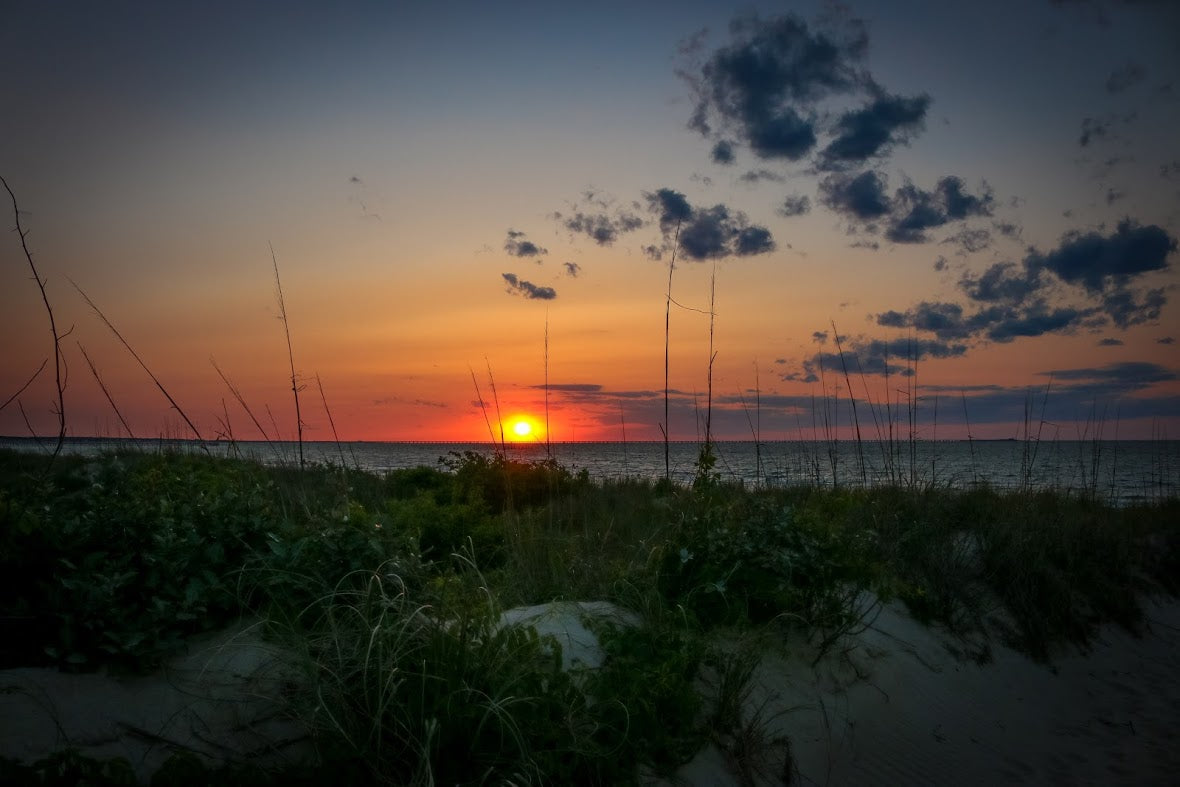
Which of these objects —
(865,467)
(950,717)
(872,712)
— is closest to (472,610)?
(872,712)

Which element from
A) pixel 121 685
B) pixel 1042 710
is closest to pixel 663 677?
pixel 121 685

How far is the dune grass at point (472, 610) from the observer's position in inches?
120

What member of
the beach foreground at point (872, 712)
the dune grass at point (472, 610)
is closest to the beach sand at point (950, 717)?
the beach foreground at point (872, 712)

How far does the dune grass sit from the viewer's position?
3.04 meters

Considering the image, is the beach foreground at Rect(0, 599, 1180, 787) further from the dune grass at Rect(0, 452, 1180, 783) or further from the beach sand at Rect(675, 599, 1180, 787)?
the dune grass at Rect(0, 452, 1180, 783)

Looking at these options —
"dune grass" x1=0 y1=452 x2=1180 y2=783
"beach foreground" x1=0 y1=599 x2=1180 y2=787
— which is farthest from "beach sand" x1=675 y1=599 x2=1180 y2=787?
"dune grass" x1=0 y1=452 x2=1180 y2=783

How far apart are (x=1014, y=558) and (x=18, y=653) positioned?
769 cm

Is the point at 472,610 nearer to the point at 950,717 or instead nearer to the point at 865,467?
the point at 950,717

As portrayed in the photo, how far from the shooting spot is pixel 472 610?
3.70 m

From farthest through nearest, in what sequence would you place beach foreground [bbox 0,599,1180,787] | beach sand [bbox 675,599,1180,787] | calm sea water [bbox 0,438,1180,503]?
calm sea water [bbox 0,438,1180,503]
beach sand [bbox 675,599,1180,787]
beach foreground [bbox 0,599,1180,787]

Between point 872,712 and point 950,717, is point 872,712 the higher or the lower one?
the higher one

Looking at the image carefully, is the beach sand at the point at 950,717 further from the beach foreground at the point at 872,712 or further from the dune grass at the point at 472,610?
the dune grass at the point at 472,610

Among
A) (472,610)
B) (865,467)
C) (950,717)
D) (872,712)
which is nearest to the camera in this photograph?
(472,610)

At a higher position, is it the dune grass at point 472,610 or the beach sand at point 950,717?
the dune grass at point 472,610
